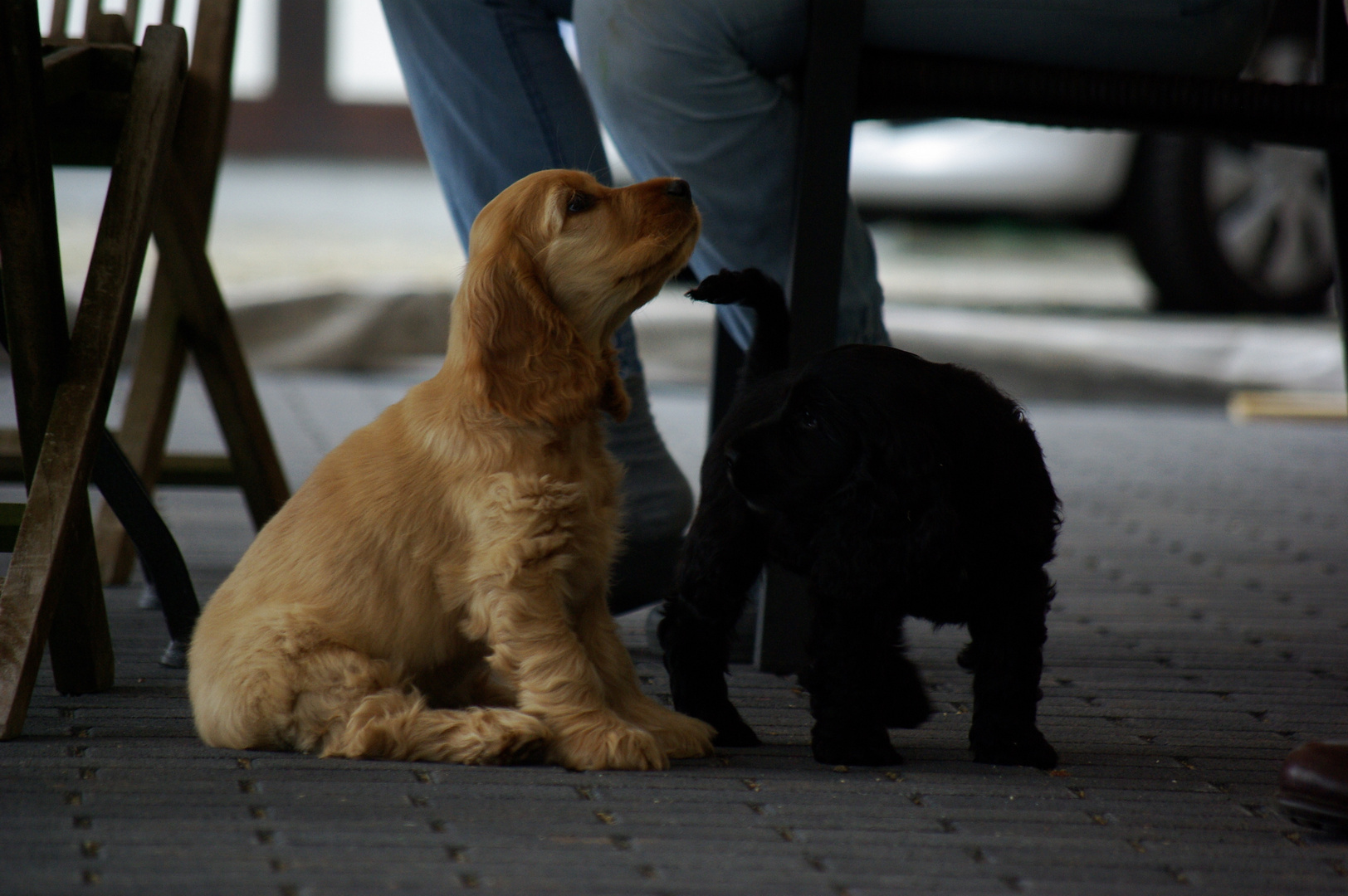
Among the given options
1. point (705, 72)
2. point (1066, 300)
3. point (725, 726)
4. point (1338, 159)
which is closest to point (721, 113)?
point (705, 72)

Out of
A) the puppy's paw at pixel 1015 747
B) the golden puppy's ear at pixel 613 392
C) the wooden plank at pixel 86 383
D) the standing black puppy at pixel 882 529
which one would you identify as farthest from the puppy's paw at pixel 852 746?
the wooden plank at pixel 86 383

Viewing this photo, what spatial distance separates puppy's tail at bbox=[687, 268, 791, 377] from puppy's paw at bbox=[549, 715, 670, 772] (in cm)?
54

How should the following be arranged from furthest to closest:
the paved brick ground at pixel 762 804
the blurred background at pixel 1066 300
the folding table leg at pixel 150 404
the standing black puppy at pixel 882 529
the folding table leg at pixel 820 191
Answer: the blurred background at pixel 1066 300
the folding table leg at pixel 150 404
the folding table leg at pixel 820 191
the standing black puppy at pixel 882 529
the paved brick ground at pixel 762 804

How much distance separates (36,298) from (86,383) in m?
0.13

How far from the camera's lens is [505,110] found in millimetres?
2369

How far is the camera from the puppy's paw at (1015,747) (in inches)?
69.8

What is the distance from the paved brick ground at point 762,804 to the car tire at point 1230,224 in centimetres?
466

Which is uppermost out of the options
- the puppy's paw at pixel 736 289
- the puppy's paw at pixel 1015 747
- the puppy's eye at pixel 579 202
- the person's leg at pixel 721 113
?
the person's leg at pixel 721 113

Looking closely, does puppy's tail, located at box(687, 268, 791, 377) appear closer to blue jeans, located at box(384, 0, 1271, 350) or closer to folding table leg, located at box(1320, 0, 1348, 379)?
blue jeans, located at box(384, 0, 1271, 350)

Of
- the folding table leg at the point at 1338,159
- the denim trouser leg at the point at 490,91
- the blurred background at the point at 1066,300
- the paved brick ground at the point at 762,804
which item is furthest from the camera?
the blurred background at the point at 1066,300

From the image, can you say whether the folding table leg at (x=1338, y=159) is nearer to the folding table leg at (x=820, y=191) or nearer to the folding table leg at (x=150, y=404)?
the folding table leg at (x=820, y=191)

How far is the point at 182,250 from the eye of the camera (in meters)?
2.57

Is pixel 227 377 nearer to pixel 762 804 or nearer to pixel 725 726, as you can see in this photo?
pixel 725 726

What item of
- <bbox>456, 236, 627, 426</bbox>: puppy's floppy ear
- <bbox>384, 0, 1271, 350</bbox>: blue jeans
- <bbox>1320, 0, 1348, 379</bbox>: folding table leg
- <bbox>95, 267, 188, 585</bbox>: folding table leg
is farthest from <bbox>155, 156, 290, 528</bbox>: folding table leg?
<bbox>1320, 0, 1348, 379</bbox>: folding table leg
